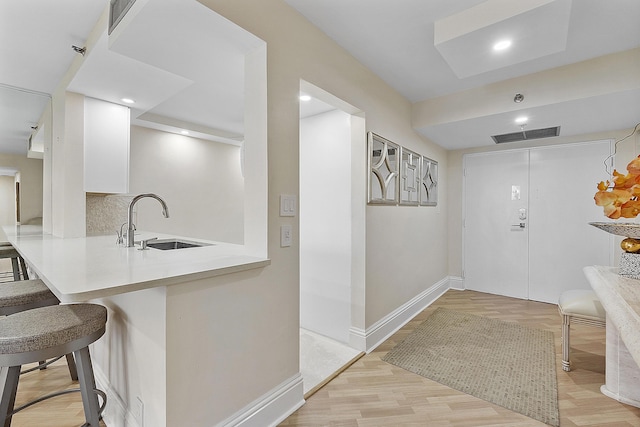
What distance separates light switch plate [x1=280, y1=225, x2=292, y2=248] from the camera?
5.59 ft

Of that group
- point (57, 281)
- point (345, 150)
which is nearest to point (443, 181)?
point (345, 150)

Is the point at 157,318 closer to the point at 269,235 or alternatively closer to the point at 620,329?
the point at 269,235

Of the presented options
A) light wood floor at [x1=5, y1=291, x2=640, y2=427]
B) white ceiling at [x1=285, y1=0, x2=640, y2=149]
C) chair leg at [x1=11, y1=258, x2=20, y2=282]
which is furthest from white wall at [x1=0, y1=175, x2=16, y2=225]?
white ceiling at [x1=285, y1=0, x2=640, y2=149]

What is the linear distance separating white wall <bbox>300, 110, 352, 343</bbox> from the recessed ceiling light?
1193 mm

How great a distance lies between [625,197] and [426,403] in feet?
5.08

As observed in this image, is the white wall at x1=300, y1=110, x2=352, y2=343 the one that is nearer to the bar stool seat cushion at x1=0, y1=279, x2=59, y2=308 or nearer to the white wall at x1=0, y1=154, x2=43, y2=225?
the bar stool seat cushion at x1=0, y1=279, x2=59, y2=308

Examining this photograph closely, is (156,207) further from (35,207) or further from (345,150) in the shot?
(345,150)

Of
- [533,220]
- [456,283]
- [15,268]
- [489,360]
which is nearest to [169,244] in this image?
[15,268]

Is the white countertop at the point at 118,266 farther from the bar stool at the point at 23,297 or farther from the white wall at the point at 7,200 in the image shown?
the white wall at the point at 7,200

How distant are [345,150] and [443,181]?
2304 millimetres

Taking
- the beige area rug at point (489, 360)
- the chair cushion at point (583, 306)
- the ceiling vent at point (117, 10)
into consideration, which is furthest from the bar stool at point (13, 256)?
the chair cushion at point (583, 306)

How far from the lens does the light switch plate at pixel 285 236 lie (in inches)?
67.1

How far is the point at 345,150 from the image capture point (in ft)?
8.83

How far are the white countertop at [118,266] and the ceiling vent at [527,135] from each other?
3424mm
